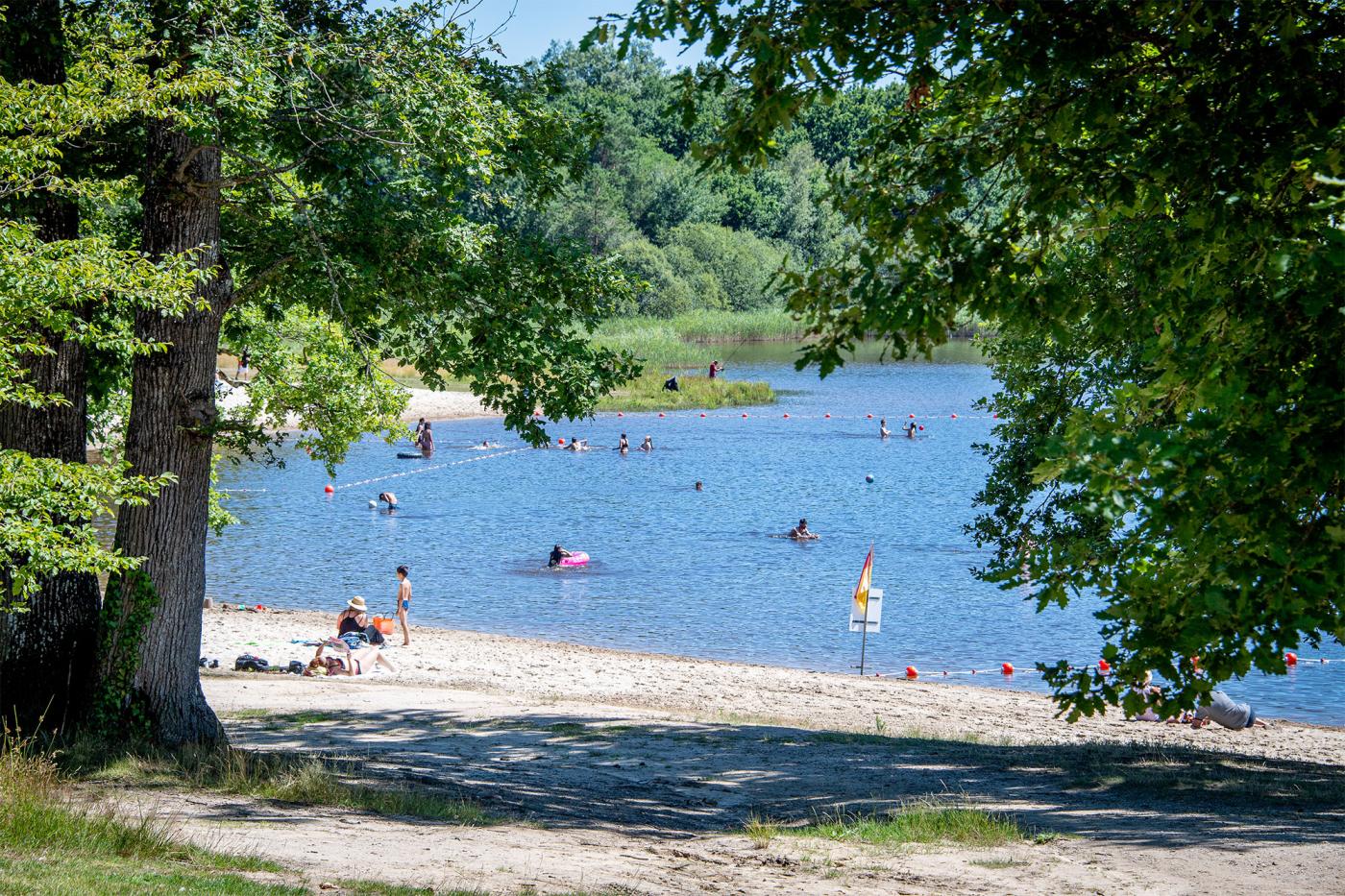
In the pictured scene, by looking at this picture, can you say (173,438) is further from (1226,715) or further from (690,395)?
(690,395)

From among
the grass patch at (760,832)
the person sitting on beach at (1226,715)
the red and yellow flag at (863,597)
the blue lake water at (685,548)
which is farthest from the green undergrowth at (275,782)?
the blue lake water at (685,548)

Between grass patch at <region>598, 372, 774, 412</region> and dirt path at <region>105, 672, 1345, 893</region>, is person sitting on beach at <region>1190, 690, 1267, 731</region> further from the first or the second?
grass patch at <region>598, 372, 774, 412</region>

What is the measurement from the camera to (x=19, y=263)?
8.68 metres

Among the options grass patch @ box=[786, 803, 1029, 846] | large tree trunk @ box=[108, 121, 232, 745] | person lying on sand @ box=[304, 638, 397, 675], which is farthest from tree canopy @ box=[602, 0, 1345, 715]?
person lying on sand @ box=[304, 638, 397, 675]

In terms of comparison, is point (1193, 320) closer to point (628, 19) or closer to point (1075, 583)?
point (1075, 583)

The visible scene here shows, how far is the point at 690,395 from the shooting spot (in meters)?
66.2

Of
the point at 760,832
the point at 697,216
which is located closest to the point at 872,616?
the point at 760,832

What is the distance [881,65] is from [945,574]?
86.0 feet

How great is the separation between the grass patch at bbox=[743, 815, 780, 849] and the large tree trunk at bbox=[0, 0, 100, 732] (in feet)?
20.7

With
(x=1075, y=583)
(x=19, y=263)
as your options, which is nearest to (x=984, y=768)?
(x=1075, y=583)

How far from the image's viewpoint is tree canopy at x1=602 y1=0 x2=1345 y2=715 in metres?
5.46

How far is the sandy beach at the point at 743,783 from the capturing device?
28.3 ft

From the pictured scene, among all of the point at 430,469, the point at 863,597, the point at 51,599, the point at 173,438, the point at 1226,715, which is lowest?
the point at 1226,715

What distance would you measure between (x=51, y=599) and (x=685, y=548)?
79.6 ft
